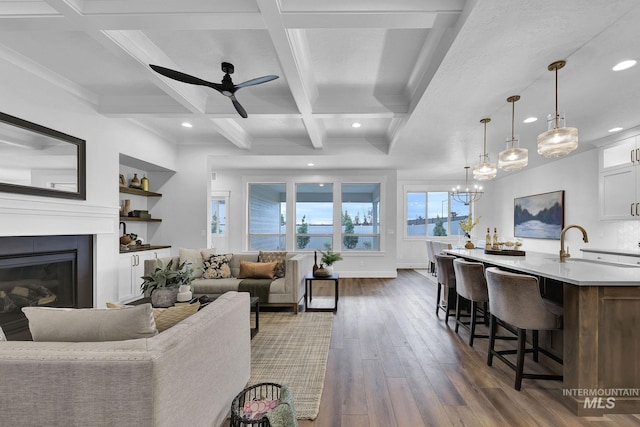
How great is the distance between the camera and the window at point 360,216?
7.21 m

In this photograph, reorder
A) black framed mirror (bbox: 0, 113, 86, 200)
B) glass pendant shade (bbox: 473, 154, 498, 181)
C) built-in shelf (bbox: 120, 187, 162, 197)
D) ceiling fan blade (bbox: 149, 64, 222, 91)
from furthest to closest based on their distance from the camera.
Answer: built-in shelf (bbox: 120, 187, 162, 197) < glass pendant shade (bbox: 473, 154, 498, 181) < black framed mirror (bbox: 0, 113, 86, 200) < ceiling fan blade (bbox: 149, 64, 222, 91)

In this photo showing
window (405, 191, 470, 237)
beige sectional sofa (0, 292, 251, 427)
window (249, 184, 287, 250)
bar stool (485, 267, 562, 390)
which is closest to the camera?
beige sectional sofa (0, 292, 251, 427)

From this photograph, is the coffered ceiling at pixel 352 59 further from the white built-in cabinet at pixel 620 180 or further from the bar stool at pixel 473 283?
the bar stool at pixel 473 283

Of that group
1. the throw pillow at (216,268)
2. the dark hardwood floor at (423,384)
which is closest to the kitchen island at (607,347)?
the dark hardwood floor at (423,384)

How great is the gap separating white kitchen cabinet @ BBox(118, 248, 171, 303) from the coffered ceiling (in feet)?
6.64

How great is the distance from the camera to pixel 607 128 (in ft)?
13.4

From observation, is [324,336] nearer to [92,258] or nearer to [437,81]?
[437,81]

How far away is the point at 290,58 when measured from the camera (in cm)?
248

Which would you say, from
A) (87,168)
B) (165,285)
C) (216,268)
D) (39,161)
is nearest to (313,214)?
(216,268)

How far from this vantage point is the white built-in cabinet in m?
4.17

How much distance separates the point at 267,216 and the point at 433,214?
4.77 meters

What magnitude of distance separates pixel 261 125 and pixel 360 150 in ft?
6.03

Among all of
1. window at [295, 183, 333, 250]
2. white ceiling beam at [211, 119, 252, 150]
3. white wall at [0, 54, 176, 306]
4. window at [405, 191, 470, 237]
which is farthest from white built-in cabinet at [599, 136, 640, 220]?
white wall at [0, 54, 176, 306]

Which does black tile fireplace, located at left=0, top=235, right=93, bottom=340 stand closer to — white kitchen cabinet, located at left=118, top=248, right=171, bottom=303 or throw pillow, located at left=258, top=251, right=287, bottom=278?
white kitchen cabinet, located at left=118, top=248, right=171, bottom=303
